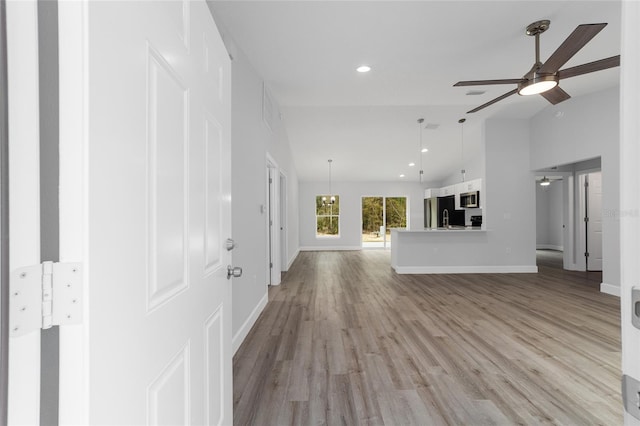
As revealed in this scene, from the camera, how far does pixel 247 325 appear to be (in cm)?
299

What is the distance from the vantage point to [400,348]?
2623mm

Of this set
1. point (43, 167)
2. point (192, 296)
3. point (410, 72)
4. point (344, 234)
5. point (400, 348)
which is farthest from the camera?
point (344, 234)

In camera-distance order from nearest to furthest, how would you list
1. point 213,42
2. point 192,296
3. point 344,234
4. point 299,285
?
point 192,296 < point 213,42 < point 299,285 < point 344,234

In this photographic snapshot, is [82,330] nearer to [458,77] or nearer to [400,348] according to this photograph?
[400,348]

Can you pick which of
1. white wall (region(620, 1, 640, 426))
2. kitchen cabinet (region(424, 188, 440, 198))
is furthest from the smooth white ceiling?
kitchen cabinet (region(424, 188, 440, 198))

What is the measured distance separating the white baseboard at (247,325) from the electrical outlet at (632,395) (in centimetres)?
216

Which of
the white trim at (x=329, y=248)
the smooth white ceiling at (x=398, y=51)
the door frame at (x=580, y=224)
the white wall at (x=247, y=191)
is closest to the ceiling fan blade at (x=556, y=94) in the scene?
the smooth white ceiling at (x=398, y=51)

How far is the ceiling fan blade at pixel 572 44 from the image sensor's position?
207cm

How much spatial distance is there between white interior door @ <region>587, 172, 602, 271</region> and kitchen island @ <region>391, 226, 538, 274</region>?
4.31ft

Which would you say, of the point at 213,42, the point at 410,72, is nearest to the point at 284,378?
the point at 213,42

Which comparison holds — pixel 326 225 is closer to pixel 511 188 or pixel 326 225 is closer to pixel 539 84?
pixel 511 188

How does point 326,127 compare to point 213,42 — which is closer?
point 213,42

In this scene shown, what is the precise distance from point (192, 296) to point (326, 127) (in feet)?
19.1

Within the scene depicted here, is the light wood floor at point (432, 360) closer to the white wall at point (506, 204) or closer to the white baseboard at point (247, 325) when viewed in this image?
the white baseboard at point (247, 325)
